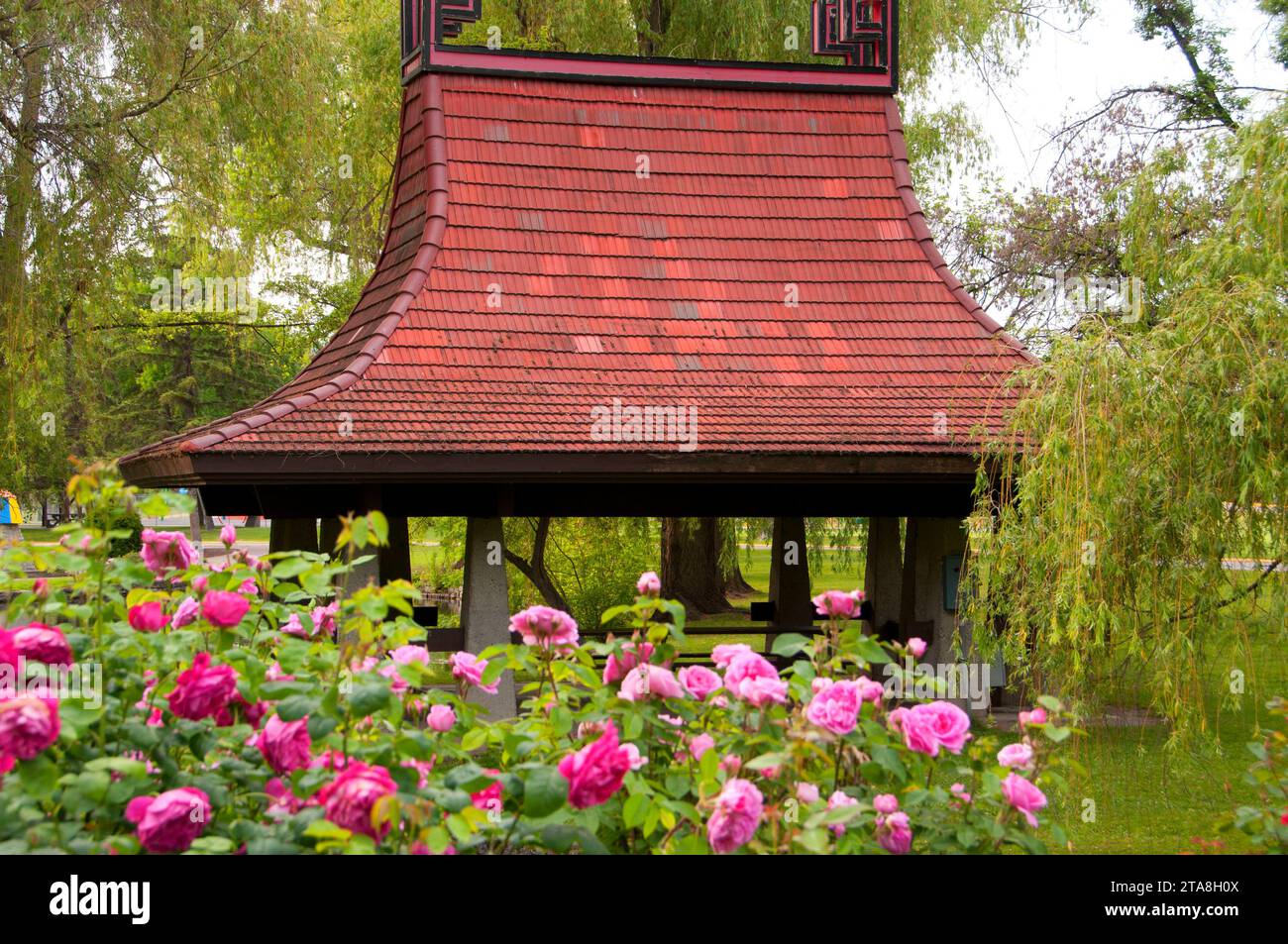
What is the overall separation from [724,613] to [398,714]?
1899 centimetres

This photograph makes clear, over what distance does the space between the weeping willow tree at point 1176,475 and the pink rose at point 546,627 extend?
13.1 ft

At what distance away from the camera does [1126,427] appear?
22.2ft

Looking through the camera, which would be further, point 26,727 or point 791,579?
point 791,579

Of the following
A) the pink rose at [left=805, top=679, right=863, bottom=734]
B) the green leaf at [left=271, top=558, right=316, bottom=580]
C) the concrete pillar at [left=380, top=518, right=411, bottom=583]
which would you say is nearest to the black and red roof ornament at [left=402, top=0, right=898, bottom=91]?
the concrete pillar at [left=380, top=518, right=411, bottom=583]

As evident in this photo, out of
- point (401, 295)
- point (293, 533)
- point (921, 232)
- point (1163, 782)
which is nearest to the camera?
point (1163, 782)

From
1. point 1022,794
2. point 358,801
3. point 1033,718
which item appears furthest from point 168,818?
point 1033,718

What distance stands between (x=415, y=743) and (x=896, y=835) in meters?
1.03

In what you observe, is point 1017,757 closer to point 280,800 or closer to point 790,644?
point 790,644

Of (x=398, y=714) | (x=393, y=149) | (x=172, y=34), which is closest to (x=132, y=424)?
(x=393, y=149)

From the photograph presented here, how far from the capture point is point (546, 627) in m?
3.38

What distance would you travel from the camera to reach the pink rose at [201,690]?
3.03 metres


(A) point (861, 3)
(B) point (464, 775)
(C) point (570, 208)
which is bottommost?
(B) point (464, 775)

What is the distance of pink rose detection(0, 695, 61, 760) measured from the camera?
263cm

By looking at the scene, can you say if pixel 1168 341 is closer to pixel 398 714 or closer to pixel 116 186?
pixel 398 714
